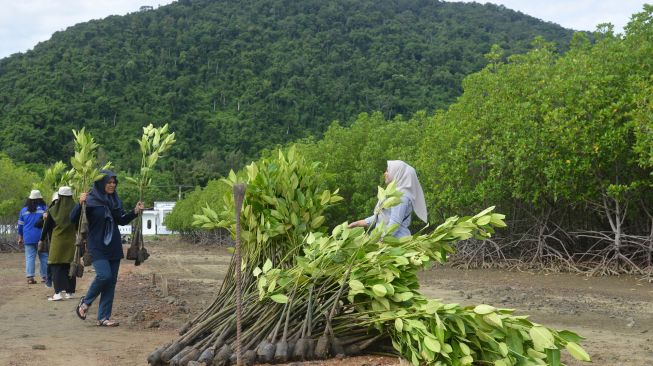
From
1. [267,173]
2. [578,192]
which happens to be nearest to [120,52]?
[578,192]

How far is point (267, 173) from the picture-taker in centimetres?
627

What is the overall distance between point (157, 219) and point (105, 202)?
299 ft

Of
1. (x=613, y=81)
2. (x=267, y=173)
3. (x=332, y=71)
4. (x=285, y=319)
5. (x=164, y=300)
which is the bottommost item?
(x=164, y=300)

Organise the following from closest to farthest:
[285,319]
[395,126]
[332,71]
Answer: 1. [285,319]
2. [395,126]
3. [332,71]

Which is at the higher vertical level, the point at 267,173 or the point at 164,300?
the point at 267,173

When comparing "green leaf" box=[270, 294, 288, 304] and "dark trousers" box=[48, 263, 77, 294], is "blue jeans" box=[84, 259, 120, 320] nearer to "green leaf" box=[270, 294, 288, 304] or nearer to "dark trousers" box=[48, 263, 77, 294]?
"dark trousers" box=[48, 263, 77, 294]

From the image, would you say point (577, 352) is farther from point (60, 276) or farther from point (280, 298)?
point (60, 276)

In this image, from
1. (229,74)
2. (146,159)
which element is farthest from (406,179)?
(229,74)

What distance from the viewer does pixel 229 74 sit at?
11544 cm

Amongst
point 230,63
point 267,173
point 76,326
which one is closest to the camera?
point 267,173

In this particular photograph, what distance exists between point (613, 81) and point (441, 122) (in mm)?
6260

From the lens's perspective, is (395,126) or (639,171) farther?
(395,126)

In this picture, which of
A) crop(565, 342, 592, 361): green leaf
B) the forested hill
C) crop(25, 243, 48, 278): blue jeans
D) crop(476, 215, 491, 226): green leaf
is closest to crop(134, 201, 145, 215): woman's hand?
crop(476, 215, 491, 226): green leaf

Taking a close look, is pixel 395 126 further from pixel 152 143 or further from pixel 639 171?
pixel 152 143
